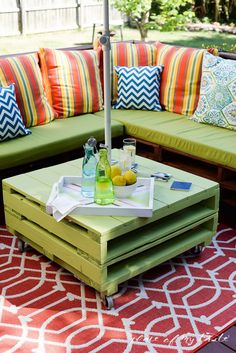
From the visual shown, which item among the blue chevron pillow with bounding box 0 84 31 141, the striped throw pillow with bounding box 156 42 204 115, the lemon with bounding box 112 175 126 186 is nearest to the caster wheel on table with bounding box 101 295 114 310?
the lemon with bounding box 112 175 126 186

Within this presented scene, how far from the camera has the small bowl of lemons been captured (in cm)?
251

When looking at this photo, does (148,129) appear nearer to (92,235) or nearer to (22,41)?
(92,235)

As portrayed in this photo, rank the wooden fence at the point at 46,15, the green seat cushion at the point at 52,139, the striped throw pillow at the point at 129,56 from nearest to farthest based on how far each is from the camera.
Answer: the green seat cushion at the point at 52,139 < the striped throw pillow at the point at 129,56 < the wooden fence at the point at 46,15

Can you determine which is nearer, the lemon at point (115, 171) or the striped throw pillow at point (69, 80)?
the lemon at point (115, 171)

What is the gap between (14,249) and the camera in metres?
2.96

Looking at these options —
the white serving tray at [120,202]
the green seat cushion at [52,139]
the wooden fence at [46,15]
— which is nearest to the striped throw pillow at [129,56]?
the green seat cushion at [52,139]

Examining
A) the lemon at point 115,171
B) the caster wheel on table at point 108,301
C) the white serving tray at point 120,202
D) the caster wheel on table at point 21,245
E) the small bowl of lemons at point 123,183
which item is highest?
the lemon at point 115,171

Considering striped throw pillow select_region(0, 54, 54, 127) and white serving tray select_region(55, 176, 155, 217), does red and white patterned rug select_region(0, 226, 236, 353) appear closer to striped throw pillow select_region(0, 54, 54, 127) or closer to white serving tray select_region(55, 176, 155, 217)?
white serving tray select_region(55, 176, 155, 217)

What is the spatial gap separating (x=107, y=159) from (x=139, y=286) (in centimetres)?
66

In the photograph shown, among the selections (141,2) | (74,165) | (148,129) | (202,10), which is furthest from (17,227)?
(202,10)

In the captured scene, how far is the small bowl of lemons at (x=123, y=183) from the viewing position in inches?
98.8

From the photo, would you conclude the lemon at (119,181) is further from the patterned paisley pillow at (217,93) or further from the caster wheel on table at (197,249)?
the patterned paisley pillow at (217,93)

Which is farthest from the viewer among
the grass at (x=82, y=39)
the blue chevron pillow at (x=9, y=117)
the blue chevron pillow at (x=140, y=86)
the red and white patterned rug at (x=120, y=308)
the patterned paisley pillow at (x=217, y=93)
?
the grass at (x=82, y=39)

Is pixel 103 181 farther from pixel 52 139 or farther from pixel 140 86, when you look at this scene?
pixel 140 86
